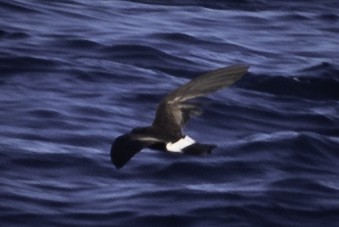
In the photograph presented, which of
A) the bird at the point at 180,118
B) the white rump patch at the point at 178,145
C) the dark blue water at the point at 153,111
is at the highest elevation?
the bird at the point at 180,118

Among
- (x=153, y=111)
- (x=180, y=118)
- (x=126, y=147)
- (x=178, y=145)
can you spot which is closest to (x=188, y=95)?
(x=180, y=118)

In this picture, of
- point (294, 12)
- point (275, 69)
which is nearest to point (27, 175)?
point (275, 69)

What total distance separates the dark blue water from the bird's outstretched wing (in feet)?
4.83

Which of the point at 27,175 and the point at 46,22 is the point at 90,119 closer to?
the point at 27,175

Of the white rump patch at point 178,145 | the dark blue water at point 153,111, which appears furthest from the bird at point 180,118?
the dark blue water at point 153,111

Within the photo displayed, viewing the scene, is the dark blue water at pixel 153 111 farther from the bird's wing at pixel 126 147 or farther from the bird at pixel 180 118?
the bird's wing at pixel 126 147

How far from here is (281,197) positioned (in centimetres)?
1369

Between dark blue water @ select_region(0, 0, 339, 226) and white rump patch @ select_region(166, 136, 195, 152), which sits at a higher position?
white rump patch @ select_region(166, 136, 195, 152)

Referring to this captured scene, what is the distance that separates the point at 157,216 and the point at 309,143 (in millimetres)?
2644

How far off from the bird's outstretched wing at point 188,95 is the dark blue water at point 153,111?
1472 mm

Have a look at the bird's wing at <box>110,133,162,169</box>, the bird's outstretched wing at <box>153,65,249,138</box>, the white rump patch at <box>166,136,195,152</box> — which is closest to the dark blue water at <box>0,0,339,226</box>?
the bird's outstretched wing at <box>153,65,249,138</box>

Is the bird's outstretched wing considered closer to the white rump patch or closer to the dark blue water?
the white rump patch

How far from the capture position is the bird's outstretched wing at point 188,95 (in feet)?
37.0

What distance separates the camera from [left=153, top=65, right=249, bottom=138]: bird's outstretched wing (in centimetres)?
1127
